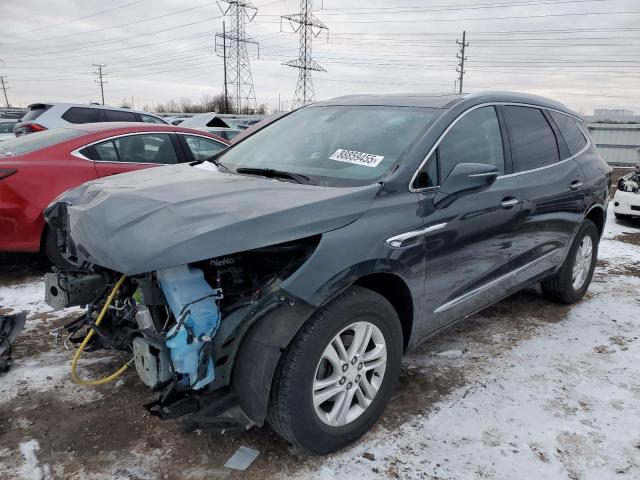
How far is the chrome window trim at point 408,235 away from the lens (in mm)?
2516

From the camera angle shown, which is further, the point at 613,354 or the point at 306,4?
the point at 306,4

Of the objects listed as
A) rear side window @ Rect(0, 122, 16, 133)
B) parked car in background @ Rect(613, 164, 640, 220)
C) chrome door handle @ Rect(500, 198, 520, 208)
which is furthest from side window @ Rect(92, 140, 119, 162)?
rear side window @ Rect(0, 122, 16, 133)

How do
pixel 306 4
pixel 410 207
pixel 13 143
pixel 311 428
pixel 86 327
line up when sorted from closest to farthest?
pixel 311 428 → pixel 410 207 → pixel 86 327 → pixel 13 143 → pixel 306 4

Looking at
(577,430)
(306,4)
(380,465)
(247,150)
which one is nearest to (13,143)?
(247,150)

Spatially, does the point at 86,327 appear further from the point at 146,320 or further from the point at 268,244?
the point at 268,244

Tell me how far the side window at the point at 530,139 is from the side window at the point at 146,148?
12.3 feet

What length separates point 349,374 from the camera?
246cm

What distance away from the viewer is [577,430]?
2732 millimetres

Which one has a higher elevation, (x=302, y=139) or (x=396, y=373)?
(x=302, y=139)

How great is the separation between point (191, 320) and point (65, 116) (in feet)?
29.3

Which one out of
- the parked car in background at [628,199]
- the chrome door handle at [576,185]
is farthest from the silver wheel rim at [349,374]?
the parked car in background at [628,199]

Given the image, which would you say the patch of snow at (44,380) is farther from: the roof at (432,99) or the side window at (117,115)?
the side window at (117,115)

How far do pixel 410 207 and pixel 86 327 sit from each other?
199 centimetres

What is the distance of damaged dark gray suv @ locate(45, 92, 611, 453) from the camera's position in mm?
2146
